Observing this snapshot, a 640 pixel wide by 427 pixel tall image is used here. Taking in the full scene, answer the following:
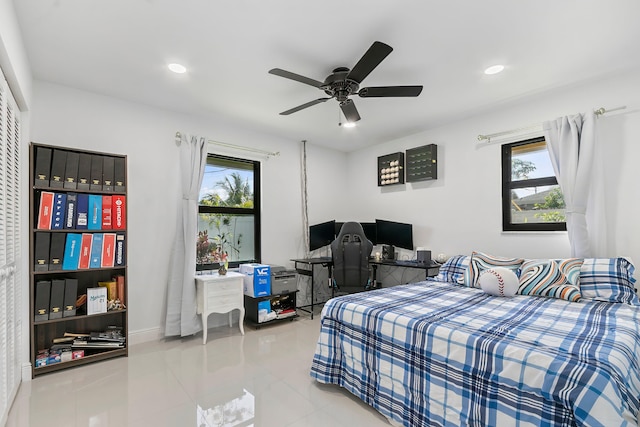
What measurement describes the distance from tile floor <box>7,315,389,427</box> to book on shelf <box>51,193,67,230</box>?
124cm

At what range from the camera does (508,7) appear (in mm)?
1886

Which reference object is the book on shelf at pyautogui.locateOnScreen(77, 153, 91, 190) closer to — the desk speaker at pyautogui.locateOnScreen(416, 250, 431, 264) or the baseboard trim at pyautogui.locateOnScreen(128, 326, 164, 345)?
the baseboard trim at pyautogui.locateOnScreen(128, 326, 164, 345)

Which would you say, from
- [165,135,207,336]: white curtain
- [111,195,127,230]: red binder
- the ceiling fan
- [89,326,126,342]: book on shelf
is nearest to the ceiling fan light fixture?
the ceiling fan

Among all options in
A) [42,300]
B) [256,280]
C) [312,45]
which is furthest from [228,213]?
[312,45]

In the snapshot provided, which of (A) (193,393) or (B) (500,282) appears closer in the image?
(A) (193,393)

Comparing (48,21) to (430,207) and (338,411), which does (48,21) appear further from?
(430,207)

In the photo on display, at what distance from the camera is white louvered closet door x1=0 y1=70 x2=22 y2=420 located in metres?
1.84

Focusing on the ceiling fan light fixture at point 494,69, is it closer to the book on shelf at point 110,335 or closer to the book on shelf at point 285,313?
the book on shelf at point 285,313

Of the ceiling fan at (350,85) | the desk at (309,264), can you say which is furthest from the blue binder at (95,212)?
the desk at (309,264)

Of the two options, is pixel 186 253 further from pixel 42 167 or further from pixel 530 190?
pixel 530 190

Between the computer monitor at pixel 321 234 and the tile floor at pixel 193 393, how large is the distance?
1.71 m

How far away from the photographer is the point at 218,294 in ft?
11.2

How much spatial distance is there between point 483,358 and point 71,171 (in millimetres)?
3443

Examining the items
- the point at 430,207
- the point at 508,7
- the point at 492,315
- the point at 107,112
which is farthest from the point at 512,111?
the point at 107,112
